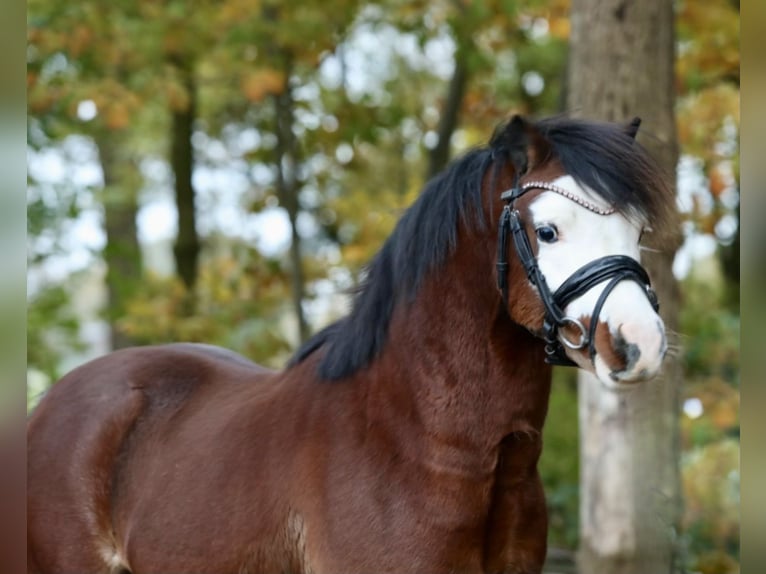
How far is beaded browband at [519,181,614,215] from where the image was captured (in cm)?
241

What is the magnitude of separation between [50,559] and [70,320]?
4.62 meters

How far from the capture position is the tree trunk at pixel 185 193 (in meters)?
11.0

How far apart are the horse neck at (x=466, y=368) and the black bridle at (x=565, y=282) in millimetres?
114

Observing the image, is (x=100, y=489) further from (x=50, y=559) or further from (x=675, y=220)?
(x=675, y=220)

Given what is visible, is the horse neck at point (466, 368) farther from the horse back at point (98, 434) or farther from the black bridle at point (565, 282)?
the horse back at point (98, 434)

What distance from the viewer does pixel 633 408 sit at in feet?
16.1

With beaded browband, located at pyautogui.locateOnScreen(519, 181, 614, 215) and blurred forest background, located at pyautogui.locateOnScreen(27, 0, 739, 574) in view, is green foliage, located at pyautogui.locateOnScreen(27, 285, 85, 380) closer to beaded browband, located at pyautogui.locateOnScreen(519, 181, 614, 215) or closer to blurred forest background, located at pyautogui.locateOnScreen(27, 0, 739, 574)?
blurred forest background, located at pyautogui.locateOnScreen(27, 0, 739, 574)

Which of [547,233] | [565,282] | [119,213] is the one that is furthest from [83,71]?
[565,282]

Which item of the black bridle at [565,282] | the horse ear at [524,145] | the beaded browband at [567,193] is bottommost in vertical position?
the black bridle at [565,282]

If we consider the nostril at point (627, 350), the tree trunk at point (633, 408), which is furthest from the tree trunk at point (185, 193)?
the nostril at point (627, 350)

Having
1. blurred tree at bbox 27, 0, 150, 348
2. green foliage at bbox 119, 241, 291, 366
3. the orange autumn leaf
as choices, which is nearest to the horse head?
blurred tree at bbox 27, 0, 150, 348

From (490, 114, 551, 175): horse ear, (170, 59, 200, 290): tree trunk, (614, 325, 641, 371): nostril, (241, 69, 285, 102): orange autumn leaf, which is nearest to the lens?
(614, 325, 641, 371): nostril

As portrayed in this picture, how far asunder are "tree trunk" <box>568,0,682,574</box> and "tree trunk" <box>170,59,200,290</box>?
6837 millimetres

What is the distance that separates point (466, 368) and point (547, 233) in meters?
0.48
